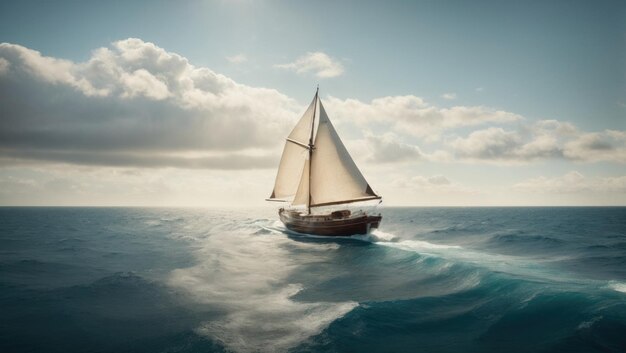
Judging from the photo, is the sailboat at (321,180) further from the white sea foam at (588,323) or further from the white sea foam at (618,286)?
the white sea foam at (588,323)

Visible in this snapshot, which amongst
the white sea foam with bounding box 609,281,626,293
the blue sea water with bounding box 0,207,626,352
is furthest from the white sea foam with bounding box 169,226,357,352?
the white sea foam with bounding box 609,281,626,293

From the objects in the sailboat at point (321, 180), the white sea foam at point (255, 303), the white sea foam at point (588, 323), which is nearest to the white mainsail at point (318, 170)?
the sailboat at point (321, 180)

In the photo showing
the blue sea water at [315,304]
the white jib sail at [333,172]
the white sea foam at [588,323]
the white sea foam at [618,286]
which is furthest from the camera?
the white jib sail at [333,172]

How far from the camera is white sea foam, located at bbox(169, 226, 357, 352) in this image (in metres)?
14.4

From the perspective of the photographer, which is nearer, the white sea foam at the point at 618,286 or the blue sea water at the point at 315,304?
the blue sea water at the point at 315,304

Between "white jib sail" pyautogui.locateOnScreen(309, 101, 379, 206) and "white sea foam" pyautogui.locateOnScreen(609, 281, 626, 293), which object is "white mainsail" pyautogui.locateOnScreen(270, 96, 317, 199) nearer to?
"white jib sail" pyautogui.locateOnScreen(309, 101, 379, 206)

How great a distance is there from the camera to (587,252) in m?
38.5

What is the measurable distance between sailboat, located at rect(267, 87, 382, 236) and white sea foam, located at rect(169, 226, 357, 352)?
48.1 feet

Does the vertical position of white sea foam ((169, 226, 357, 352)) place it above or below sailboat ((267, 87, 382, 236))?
below

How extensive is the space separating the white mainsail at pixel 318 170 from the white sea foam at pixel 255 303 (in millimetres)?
15832

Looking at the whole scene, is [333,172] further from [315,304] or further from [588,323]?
[588,323]

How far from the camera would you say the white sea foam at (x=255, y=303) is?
1444 centimetres

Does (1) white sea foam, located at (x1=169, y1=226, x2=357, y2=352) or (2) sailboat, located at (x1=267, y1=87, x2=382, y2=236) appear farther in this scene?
(2) sailboat, located at (x1=267, y1=87, x2=382, y2=236)

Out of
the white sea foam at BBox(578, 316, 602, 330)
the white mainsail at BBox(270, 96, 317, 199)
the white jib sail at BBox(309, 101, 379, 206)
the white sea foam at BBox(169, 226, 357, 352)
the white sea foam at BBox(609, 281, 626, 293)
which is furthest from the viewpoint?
the white mainsail at BBox(270, 96, 317, 199)
